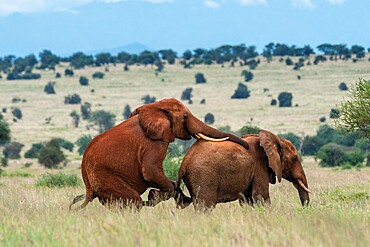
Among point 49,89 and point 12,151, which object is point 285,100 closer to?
point 49,89

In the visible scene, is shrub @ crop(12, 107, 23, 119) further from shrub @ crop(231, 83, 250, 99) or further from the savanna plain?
shrub @ crop(231, 83, 250, 99)

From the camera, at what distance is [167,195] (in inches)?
393

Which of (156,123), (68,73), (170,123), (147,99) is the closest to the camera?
(156,123)

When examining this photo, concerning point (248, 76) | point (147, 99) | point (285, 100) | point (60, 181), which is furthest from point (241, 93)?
point (60, 181)

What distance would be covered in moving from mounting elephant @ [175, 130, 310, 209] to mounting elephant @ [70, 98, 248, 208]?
0.31m

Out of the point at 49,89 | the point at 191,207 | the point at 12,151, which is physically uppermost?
the point at 191,207

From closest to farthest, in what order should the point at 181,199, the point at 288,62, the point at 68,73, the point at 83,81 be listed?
the point at 181,199 → the point at 83,81 → the point at 68,73 → the point at 288,62

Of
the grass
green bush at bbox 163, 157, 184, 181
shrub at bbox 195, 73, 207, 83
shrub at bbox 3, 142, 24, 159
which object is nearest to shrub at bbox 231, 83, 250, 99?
shrub at bbox 195, 73, 207, 83

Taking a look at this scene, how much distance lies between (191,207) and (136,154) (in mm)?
1343

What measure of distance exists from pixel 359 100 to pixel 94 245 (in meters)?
11.1

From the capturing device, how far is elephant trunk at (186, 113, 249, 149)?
10.3m

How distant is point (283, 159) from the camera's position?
11.1 meters

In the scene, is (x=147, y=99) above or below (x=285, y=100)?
below

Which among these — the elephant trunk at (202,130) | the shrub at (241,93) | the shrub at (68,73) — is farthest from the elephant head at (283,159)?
the shrub at (68,73)
